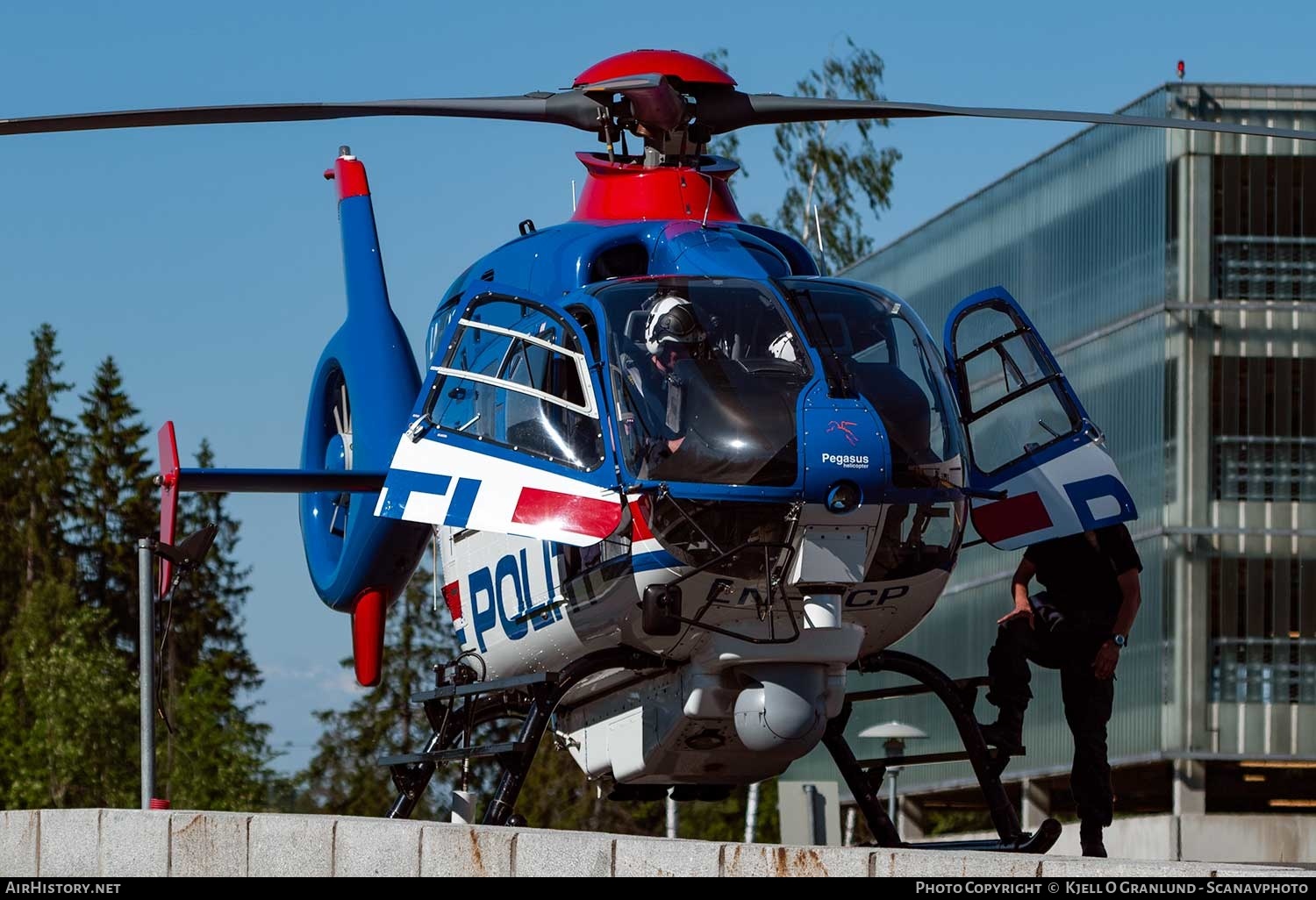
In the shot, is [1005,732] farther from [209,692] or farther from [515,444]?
[209,692]

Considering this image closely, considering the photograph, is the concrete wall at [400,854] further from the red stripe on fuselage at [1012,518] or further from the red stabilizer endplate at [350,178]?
the red stabilizer endplate at [350,178]

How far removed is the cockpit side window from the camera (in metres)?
12.3

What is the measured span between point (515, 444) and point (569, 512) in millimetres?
780

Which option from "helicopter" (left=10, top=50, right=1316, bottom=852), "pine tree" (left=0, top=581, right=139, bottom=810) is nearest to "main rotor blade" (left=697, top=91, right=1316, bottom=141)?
"helicopter" (left=10, top=50, right=1316, bottom=852)

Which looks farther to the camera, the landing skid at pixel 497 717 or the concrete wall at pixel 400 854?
the landing skid at pixel 497 717

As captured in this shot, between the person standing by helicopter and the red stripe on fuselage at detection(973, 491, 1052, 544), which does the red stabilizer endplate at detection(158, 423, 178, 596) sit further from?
the person standing by helicopter

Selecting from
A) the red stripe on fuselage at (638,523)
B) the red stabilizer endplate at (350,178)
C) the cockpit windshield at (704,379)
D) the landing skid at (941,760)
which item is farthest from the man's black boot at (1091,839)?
the red stabilizer endplate at (350,178)

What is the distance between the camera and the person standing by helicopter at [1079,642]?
12.6 m

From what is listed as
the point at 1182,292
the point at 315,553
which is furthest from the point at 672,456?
the point at 1182,292

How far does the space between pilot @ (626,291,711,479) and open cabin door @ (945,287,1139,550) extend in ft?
6.68

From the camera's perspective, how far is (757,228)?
1443cm

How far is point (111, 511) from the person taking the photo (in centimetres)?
6788

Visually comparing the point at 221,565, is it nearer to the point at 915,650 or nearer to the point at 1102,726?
the point at 915,650
